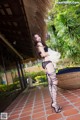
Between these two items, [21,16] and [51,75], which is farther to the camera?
[21,16]

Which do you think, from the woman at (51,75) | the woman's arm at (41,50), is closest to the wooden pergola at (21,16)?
the woman's arm at (41,50)

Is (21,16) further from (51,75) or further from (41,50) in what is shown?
(51,75)

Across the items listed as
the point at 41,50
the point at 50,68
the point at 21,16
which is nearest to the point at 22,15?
the point at 21,16

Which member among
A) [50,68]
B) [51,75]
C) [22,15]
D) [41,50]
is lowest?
[51,75]

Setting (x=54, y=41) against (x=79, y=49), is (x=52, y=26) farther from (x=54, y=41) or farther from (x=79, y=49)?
(x=79, y=49)

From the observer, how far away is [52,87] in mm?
3332

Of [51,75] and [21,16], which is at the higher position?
[21,16]

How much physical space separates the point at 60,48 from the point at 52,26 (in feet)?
4.12

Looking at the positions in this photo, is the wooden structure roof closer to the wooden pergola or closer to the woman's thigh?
the wooden pergola

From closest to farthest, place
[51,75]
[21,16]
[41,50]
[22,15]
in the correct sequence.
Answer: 1. [51,75]
2. [41,50]
3. [22,15]
4. [21,16]

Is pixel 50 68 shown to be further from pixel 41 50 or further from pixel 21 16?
pixel 21 16

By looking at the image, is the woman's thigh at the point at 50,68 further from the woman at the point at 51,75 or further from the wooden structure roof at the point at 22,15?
the wooden structure roof at the point at 22,15

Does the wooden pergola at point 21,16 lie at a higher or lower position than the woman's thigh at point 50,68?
higher

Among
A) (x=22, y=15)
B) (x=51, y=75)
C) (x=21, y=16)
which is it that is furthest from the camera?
(x=21, y=16)
